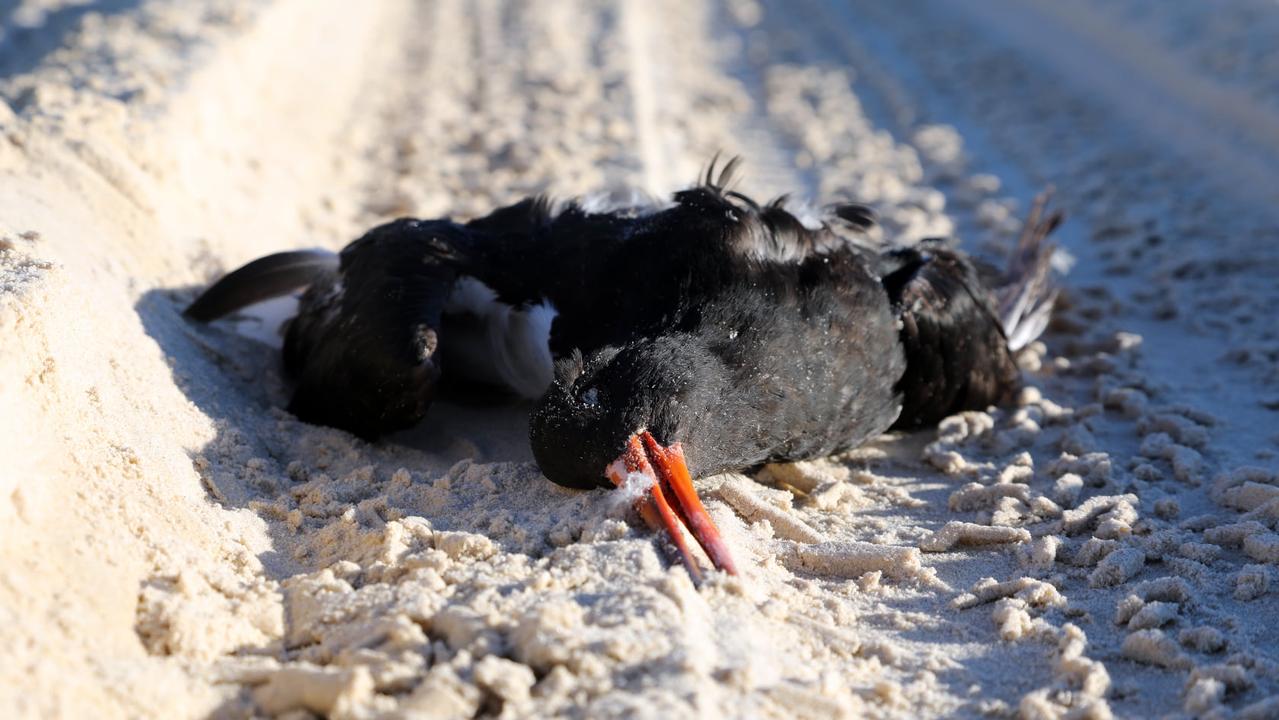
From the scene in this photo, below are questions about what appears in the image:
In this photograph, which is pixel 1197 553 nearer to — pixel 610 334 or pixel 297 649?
pixel 610 334

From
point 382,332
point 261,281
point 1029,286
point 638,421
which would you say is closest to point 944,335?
point 1029,286

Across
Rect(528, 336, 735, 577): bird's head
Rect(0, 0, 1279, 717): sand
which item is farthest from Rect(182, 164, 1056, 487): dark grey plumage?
Rect(0, 0, 1279, 717): sand

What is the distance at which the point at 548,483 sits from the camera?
3361mm

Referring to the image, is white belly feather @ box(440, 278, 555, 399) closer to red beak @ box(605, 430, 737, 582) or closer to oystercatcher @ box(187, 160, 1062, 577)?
oystercatcher @ box(187, 160, 1062, 577)

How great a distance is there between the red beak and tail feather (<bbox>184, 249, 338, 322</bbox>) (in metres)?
1.76

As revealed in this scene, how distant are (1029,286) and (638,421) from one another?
8.29 feet

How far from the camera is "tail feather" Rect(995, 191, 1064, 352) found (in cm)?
482

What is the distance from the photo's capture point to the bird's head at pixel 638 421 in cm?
298

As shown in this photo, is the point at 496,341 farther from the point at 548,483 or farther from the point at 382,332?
the point at 548,483

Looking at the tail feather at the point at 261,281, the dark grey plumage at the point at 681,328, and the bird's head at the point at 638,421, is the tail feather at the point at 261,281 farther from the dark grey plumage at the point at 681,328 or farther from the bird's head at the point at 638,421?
the bird's head at the point at 638,421

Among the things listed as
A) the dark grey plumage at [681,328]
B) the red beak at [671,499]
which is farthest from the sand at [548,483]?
the dark grey plumage at [681,328]

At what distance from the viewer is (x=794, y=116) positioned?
25.0ft

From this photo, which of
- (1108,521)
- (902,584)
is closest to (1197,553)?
(1108,521)

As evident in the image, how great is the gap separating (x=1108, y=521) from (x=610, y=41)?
6212mm
